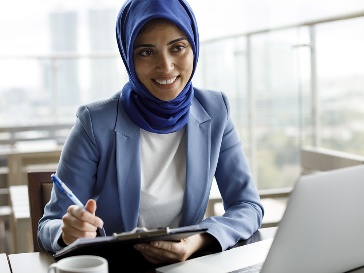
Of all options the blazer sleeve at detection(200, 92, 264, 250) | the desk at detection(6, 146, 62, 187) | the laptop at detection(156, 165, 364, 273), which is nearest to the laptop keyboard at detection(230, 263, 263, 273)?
the laptop at detection(156, 165, 364, 273)

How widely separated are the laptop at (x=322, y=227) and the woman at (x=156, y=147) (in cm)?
35

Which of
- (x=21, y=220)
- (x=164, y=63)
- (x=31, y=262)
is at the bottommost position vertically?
(x=21, y=220)

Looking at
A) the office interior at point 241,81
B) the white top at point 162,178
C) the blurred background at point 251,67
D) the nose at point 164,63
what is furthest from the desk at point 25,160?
the nose at point 164,63

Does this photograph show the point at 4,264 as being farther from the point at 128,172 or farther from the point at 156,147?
the point at 156,147

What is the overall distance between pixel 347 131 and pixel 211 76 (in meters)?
1.84

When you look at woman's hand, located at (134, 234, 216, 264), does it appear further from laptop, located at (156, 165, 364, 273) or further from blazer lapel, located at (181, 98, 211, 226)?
blazer lapel, located at (181, 98, 211, 226)

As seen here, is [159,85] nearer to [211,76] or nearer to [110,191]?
[110,191]

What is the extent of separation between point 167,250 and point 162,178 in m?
0.39

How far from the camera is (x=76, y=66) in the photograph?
4.96m

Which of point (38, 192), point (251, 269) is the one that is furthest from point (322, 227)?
point (38, 192)

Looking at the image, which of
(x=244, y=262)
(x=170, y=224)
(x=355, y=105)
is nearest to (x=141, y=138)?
(x=170, y=224)

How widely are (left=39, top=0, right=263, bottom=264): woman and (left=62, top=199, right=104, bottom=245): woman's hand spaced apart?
0.21 metres

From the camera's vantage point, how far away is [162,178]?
154cm

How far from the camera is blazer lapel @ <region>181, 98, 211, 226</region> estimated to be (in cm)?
152
